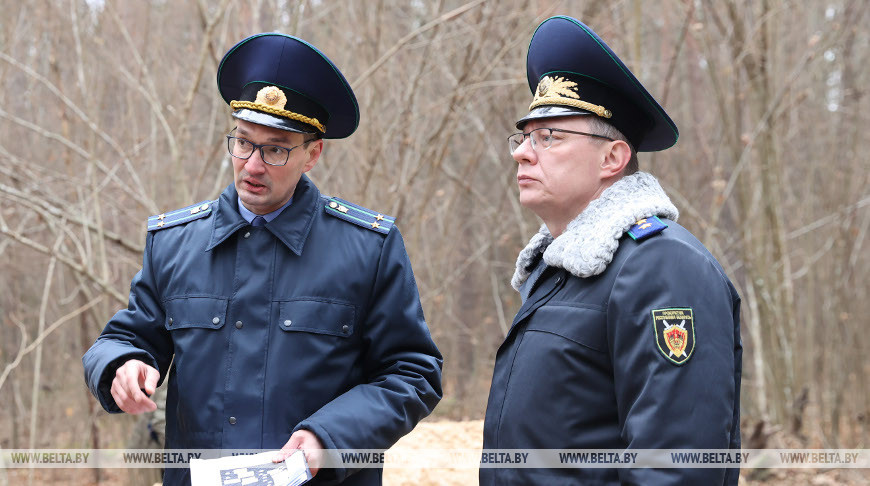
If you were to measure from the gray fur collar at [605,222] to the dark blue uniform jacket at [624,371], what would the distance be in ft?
0.13

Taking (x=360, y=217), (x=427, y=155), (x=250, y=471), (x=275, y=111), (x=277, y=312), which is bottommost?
(x=250, y=471)

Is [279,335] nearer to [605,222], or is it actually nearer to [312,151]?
[312,151]

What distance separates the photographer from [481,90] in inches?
305

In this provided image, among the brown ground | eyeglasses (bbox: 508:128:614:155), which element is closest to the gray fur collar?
eyeglasses (bbox: 508:128:614:155)

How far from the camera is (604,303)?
196 centimetres

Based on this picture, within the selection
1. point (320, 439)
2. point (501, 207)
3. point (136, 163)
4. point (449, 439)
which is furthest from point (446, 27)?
point (320, 439)

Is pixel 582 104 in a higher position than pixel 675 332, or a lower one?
higher

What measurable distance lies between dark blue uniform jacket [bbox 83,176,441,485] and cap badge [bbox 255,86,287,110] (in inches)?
10.8

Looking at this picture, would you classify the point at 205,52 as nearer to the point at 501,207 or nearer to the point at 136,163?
the point at 136,163

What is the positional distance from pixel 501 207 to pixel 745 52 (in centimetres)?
285

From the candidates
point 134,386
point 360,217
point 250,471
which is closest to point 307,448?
point 250,471

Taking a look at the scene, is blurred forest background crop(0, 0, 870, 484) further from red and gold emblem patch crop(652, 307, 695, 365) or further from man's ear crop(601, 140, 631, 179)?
red and gold emblem patch crop(652, 307, 695, 365)

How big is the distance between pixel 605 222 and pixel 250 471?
3.64ft

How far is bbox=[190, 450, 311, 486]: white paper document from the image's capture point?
2.09 m
